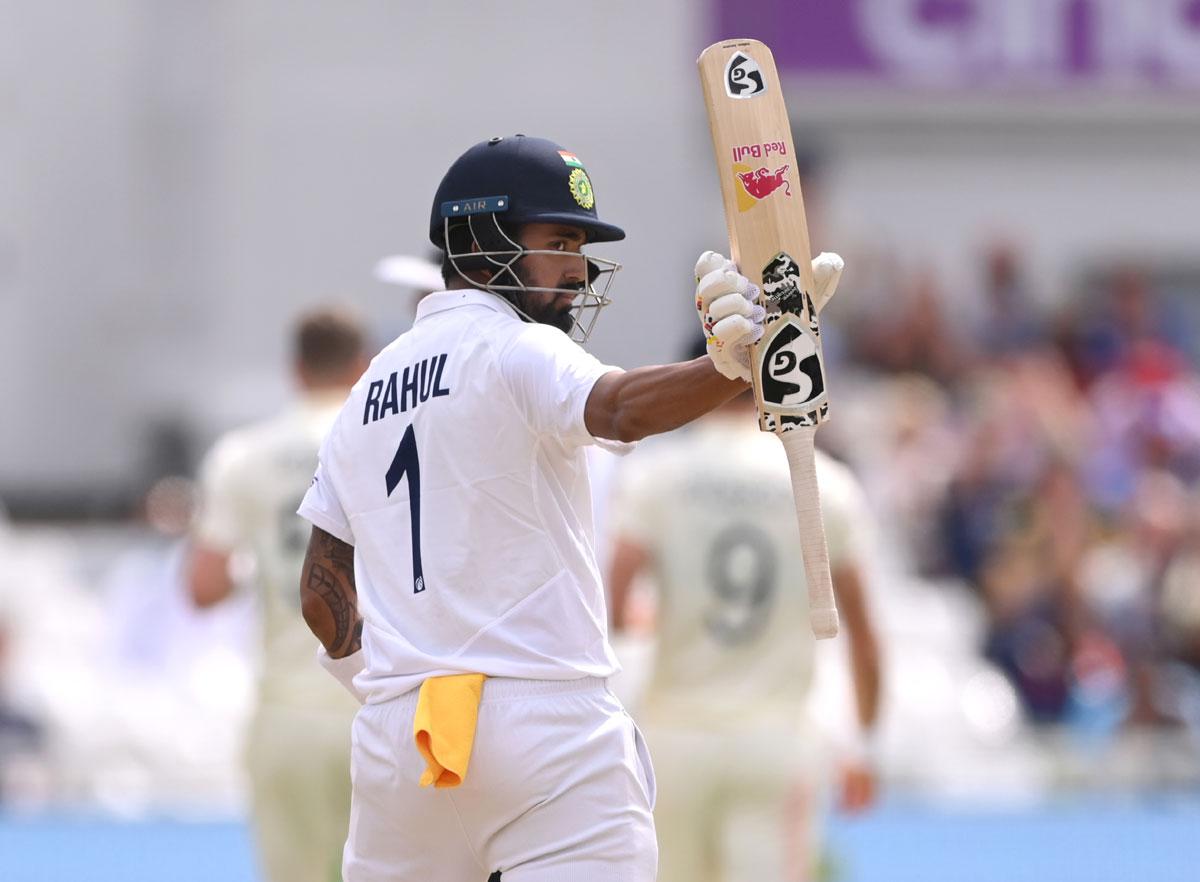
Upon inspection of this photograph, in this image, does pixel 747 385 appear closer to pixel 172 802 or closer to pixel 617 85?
pixel 172 802

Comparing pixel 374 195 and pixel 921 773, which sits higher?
pixel 374 195

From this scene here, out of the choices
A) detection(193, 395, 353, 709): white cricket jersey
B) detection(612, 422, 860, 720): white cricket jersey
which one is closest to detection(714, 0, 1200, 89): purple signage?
detection(612, 422, 860, 720): white cricket jersey

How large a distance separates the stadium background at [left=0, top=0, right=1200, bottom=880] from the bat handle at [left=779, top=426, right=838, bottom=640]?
5982 millimetres

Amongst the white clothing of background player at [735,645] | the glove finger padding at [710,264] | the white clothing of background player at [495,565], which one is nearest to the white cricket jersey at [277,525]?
the white clothing of background player at [735,645]

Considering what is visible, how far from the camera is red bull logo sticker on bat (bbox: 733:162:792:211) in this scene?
3.56m

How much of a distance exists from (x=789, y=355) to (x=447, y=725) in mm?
800

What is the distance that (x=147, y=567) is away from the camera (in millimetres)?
10922

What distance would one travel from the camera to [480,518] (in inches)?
144

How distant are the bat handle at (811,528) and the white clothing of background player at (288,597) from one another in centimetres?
240

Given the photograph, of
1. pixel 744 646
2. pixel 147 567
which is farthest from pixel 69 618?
pixel 744 646

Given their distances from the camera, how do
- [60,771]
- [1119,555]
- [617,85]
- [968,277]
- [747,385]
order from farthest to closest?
1. [968,277]
2. [617,85]
3. [1119,555]
4. [60,771]
5. [747,385]

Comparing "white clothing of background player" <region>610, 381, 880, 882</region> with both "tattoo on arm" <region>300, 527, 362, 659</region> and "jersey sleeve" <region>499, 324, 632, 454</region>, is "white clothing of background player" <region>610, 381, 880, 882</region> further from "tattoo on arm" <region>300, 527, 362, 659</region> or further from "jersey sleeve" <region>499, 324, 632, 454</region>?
"jersey sleeve" <region>499, 324, 632, 454</region>

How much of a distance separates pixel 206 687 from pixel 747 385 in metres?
7.36

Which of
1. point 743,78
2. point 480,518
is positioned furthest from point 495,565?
point 743,78
